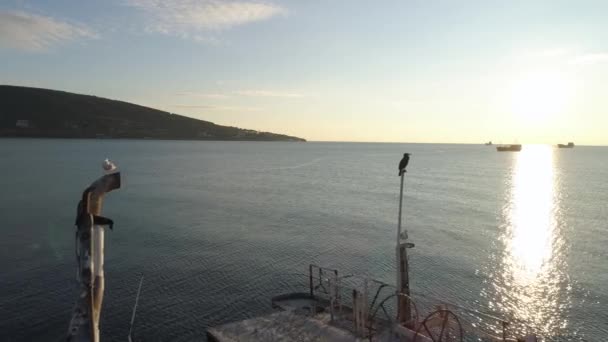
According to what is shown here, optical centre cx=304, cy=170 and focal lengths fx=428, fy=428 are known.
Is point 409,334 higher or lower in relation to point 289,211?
higher

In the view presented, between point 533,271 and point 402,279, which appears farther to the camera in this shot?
point 533,271

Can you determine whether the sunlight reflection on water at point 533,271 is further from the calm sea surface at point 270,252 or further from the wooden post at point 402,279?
the wooden post at point 402,279

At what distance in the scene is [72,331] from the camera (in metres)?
5.55

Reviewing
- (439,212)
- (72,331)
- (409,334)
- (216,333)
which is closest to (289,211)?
(439,212)

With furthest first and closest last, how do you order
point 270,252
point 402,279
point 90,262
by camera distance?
point 270,252 → point 402,279 → point 90,262

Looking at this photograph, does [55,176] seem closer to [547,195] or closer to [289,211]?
[289,211]

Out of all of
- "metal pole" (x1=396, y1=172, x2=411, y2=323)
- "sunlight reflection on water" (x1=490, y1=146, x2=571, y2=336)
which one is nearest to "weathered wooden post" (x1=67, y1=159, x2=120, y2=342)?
"metal pole" (x1=396, y1=172, x2=411, y2=323)

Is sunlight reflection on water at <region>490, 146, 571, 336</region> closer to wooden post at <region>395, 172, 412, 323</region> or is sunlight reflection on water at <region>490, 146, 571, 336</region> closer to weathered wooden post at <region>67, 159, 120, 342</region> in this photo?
wooden post at <region>395, 172, 412, 323</region>

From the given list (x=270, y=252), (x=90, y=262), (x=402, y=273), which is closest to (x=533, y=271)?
(x=270, y=252)

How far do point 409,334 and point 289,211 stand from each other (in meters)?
48.0

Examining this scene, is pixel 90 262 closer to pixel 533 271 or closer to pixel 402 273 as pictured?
pixel 402 273

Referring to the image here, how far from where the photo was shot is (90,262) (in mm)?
5879

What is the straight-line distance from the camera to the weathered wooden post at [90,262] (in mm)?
5637

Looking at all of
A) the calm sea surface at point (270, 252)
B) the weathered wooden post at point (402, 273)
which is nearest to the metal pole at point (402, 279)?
the weathered wooden post at point (402, 273)
